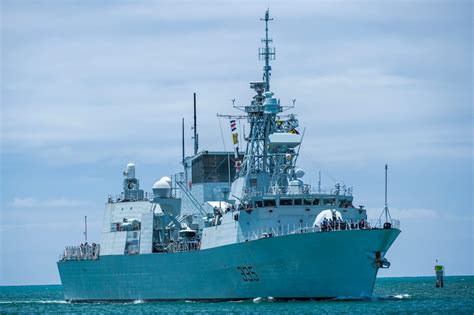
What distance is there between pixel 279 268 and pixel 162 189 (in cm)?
1540

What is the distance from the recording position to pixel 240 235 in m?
57.0

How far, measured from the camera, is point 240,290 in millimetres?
57531

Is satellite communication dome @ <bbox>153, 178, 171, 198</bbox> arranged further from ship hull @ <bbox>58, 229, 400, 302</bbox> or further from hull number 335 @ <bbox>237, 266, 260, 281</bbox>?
hull number 335 @ <bbox>237, 266, 260, 281</bbox>

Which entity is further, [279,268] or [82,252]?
[82,252]

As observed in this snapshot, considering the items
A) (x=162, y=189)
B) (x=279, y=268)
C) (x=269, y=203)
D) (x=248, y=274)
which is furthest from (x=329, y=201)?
(x=162, y=189)

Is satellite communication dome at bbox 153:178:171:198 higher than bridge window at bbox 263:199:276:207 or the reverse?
higher

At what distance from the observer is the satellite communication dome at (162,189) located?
6819cm

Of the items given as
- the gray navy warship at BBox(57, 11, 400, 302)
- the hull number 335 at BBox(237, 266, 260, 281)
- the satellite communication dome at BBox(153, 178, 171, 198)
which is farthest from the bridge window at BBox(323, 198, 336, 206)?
the satellite communication dome at BBox(153, 178, 171, 198)

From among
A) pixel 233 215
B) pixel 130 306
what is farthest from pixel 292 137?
pixel 130 306

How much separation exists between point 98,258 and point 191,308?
14.8 metres

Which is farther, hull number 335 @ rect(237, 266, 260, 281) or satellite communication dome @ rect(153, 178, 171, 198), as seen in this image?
satellite communication dome @ rect(153, 178, 171, 198)

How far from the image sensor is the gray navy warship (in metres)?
54.0

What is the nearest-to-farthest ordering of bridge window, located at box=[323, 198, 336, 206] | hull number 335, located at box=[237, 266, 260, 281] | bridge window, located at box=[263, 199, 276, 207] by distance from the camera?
hull number 335, located at box=[237, 266, 260, 281] < bridge window, located at box=[263, 199, 276, 207] < bridge window, located at box=[323, 198, 336, 206]

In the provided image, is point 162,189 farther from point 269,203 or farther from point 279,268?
point 279,268
